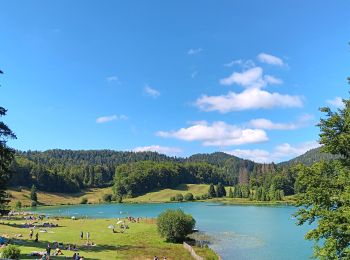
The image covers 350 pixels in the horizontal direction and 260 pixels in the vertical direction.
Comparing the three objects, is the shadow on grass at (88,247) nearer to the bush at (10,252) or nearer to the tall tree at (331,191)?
the bush at (10,252)

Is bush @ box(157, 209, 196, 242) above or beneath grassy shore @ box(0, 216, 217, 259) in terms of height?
above

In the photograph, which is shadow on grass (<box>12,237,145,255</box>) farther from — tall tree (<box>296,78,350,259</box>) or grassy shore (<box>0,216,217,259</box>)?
tall tree (<box>296,78,350,259</box>)

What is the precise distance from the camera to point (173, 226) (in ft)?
226

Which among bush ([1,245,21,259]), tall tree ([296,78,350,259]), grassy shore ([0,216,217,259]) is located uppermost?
tall tree ([296,78,350,259])

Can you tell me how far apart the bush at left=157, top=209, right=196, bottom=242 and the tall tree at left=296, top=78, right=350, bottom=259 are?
134 feet

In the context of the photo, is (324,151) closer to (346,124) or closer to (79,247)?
(346,124)

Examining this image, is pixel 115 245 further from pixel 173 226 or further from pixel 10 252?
pixel 10 252

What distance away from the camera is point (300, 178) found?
3059 cm

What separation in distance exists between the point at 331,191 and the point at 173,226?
43361 millimetres

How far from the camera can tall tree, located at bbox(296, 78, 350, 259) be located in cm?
2631

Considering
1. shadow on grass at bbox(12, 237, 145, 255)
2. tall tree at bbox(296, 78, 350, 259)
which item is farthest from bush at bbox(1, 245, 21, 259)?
tall tree at bbox(296, 78, 350, 259)

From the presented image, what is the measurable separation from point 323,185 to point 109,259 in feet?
90.5

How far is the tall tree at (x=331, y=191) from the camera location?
26.3 m

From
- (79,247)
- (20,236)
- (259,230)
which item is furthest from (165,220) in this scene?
(259,230)
